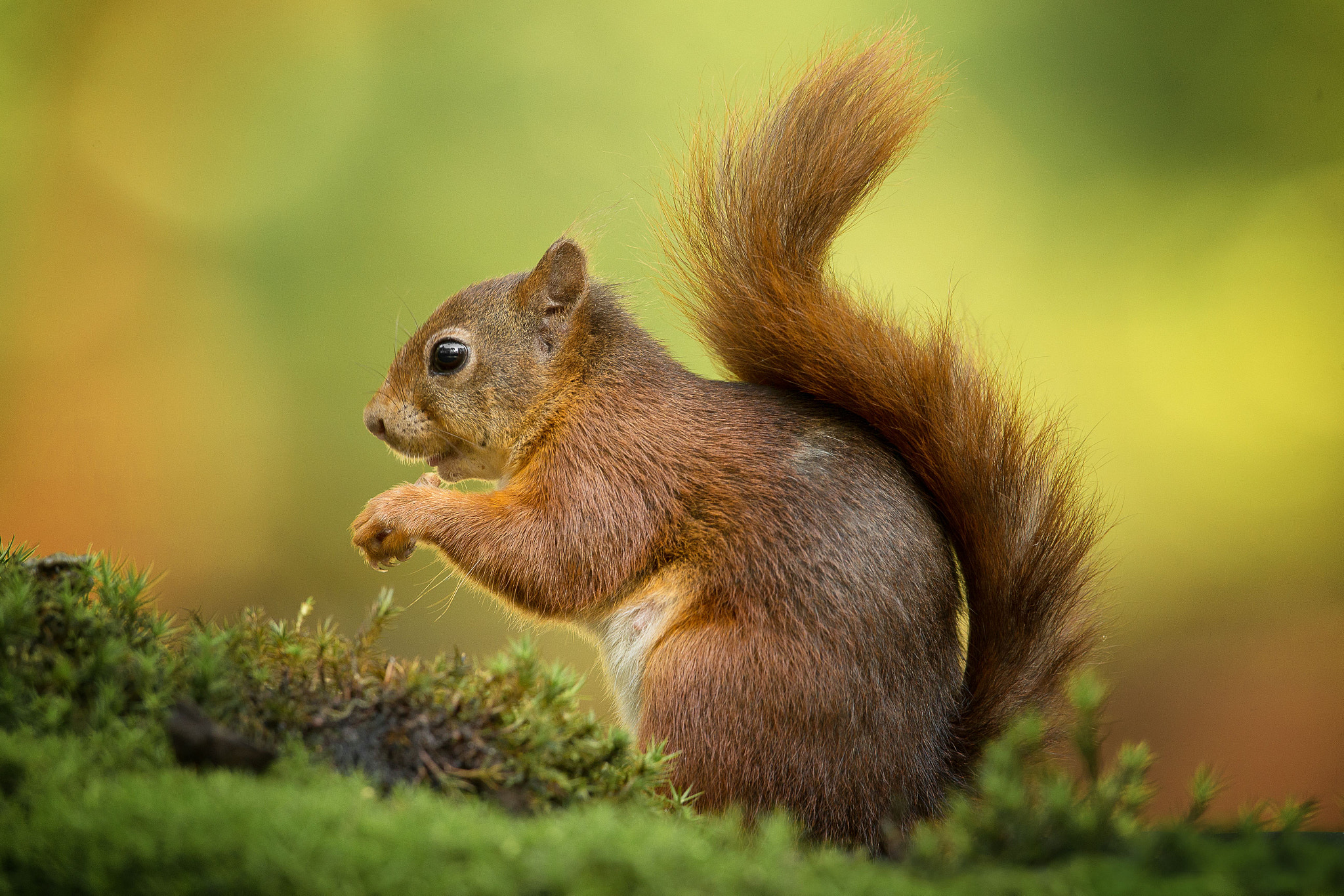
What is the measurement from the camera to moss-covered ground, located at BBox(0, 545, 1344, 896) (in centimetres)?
55

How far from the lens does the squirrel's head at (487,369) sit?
1550mm

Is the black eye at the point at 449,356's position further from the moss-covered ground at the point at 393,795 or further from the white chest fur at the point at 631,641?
the moss-covered ground at the point at 393,795

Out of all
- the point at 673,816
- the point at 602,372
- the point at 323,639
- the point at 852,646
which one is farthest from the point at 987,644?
the point at 323,639

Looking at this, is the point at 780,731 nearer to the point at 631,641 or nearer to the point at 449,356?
the point at 631,641

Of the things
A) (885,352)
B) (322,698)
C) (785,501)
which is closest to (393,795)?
(322,698)

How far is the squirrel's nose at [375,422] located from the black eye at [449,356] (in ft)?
0.41

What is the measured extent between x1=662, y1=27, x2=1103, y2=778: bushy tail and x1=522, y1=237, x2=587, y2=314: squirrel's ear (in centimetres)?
16

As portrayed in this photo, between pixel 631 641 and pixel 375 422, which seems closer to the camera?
pixel 631 641

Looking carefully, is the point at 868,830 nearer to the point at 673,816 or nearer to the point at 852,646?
the point at 852,646

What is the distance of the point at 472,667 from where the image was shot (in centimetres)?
90

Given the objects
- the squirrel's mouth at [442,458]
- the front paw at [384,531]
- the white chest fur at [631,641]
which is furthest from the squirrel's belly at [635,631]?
the squirrel's mouth at [442,458]

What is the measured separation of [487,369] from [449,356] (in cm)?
7

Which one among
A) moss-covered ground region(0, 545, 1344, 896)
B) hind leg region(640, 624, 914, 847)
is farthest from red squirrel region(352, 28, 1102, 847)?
moss-covered ground region(0, 545, 1344, 896)

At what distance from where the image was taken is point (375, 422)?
1.62 meters
